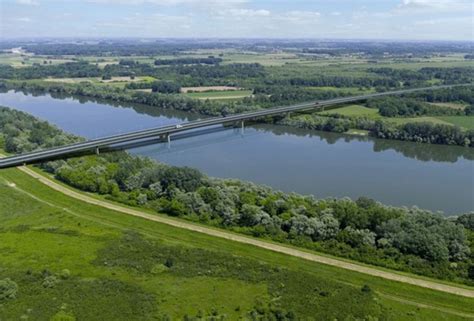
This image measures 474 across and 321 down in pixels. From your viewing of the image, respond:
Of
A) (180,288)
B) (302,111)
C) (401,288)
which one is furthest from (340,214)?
(302,111)

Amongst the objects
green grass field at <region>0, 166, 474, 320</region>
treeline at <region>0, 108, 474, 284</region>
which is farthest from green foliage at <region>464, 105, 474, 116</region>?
green grass field at <region>0, 166, 474, 320</region>

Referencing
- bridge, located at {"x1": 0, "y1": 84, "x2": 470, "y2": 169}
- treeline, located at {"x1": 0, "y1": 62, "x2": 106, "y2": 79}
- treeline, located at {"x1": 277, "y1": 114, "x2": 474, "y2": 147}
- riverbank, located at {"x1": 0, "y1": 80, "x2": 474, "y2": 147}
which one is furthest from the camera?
treeline, located at {"x1": 0, "y1": 62, "x2": 106, "y2": 79}

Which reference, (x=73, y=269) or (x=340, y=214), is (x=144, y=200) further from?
(x=340, y=214)

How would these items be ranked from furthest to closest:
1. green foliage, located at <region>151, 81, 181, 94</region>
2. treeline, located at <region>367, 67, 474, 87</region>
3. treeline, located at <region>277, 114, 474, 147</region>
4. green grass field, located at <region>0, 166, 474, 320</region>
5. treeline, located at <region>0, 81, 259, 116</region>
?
treeline, located at <region>367, 67, 474, 87</region> < green foliage, located at <region>151, 81, 181, 94</region> < treeline, located at <region>0, 81, 259, 116</region> < treeline, located at <region>277, 114, 474, 147</region> < green grass field, located at <region>0, 166, 474, 320</region>

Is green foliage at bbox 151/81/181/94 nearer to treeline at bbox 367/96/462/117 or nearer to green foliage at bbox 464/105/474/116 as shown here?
treeline at bbox 367/96/462/117

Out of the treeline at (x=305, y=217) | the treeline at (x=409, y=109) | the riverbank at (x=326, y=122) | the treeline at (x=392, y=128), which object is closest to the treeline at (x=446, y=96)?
the treeline at (x=409, y=109)

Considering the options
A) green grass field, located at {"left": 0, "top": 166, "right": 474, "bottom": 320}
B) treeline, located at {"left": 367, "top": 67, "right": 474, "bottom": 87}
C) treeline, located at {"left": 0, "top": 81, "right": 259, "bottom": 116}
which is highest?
treeline, located at {"left": 367, "top": 67, "right": 474, "bottom": 87}

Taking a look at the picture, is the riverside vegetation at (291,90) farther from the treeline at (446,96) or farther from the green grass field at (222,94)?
the green grass field at (222,94)

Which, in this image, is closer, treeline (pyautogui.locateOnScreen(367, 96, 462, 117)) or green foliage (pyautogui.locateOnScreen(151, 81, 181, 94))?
treeline (pyautogui.locateOnScreen(367, 96, 462, 117))
